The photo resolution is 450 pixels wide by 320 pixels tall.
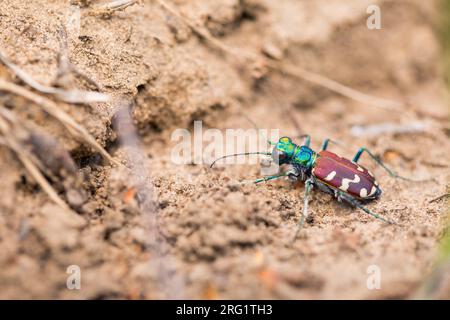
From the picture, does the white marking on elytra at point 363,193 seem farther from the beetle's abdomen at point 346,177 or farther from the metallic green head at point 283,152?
the metallic green head at point 283,152

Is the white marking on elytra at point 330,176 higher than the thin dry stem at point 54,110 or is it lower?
lower

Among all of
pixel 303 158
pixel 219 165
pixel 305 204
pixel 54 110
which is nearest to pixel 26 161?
pixel 54 110

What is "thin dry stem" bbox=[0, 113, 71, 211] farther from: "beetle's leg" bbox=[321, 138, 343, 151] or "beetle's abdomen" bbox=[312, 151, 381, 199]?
"beetle's leg" bbox=[321, 138, 343, 151]

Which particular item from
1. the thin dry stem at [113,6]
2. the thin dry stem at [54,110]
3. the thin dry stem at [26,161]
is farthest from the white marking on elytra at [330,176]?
the thin dry stem at [113,6]

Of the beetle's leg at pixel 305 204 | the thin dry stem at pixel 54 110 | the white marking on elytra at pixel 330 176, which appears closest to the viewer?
the thin dry stem at pixel 54 110

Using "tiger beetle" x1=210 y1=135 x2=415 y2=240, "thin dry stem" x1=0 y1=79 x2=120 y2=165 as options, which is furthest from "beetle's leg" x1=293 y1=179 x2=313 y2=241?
"thin dry stem" x1=0 y1=79 x2=120 y2=165

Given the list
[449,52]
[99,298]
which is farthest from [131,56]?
[449,52]
